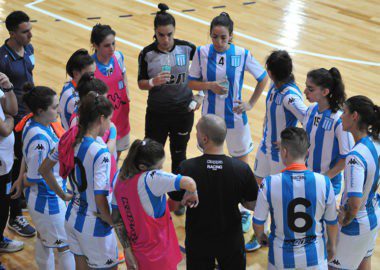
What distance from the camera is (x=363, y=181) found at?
14.7 ft

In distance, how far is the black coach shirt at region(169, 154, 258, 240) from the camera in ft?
14.0

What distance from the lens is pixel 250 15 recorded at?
1237cm

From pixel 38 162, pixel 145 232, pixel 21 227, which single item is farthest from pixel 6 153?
pixel 145 232

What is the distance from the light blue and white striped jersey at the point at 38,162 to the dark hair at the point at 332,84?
227cm

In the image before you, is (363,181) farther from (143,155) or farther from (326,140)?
(143,155)

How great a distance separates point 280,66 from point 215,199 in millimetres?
1702

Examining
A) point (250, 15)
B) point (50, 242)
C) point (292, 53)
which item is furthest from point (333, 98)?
point (250, 15)

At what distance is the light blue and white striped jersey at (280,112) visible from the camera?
217 inches

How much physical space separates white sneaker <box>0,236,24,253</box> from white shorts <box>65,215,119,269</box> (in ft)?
5.41

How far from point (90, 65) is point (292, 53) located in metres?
5.87

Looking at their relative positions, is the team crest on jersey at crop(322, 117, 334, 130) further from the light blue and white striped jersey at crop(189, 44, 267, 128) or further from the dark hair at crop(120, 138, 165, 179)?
the dark hair at crop(120, 138, 165, 179)

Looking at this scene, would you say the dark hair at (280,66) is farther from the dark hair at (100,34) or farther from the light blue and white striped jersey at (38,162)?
the light blue and white striped jersey at (38,162)

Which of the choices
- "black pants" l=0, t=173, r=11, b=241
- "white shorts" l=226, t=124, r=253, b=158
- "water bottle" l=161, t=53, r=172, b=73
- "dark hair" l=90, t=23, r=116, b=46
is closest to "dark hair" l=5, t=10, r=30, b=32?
"dark hair" l=90, t=23, r=116, b=46

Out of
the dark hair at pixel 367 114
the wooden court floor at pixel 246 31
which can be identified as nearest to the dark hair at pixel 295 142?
the dark hair at pixel 367 114
